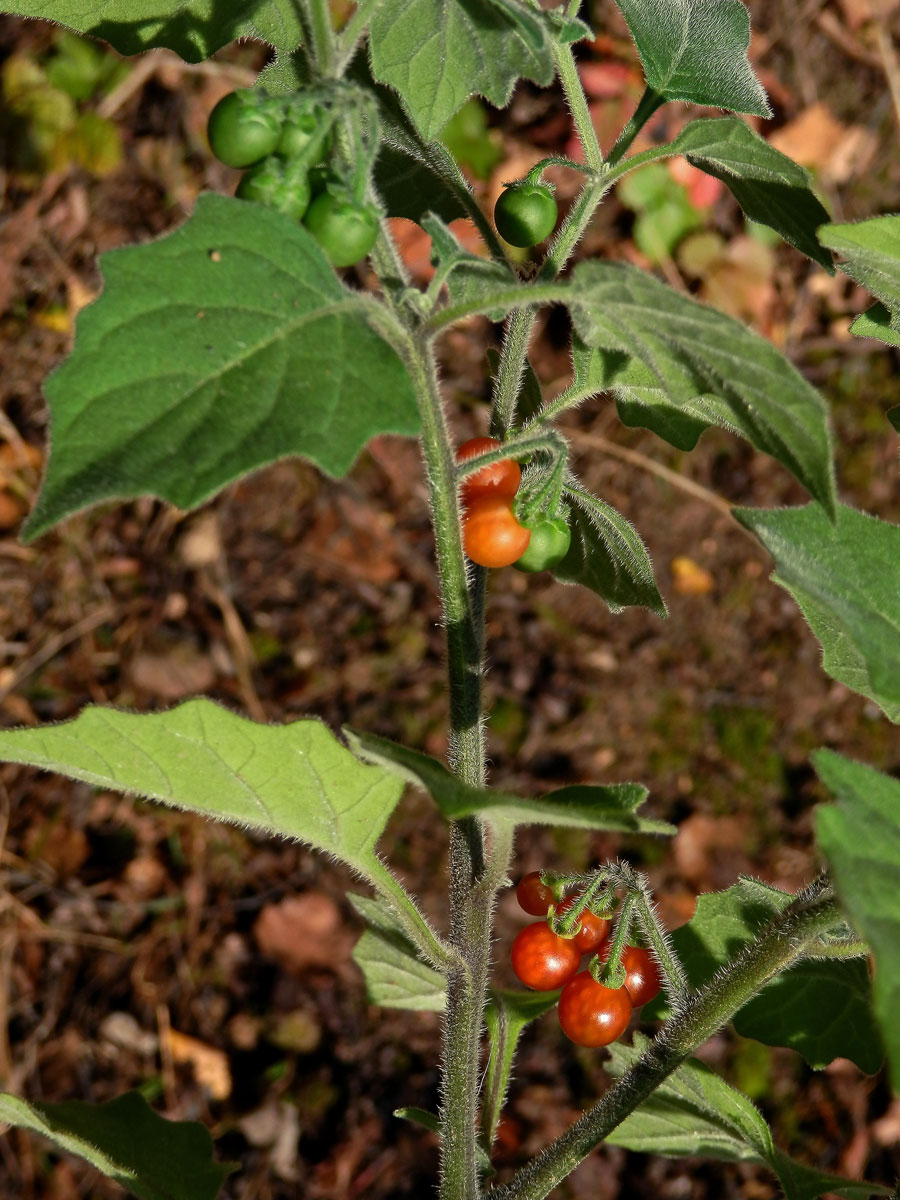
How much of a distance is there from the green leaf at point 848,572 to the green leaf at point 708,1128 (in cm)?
62

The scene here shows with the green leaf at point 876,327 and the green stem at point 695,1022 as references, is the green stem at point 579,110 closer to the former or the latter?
the green leaf at point 876,327

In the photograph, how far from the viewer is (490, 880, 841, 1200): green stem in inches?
50.3

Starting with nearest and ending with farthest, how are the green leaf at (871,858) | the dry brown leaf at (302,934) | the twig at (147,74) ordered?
the green leaf at (871,858) → the dry brown leaf at (302,934) → the twig at (147,74)

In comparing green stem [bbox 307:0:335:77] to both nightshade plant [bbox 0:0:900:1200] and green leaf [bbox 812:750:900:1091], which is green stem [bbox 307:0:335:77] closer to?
nightshade plant [bbox 0:0:900:1200]

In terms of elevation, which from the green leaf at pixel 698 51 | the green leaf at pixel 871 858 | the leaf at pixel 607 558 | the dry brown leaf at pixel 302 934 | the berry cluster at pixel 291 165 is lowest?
the dry brown leaf at pixel 302 934

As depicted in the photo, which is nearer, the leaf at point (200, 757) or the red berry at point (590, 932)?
the leaf at point (200, 757)

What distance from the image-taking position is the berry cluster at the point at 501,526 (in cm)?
138

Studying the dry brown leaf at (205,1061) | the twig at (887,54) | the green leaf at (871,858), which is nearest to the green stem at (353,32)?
the green leaf at (871,858)

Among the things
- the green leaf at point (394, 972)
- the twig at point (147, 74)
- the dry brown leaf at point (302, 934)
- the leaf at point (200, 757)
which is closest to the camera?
the leaf at point (200, 757)

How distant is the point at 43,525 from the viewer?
0.92 meters

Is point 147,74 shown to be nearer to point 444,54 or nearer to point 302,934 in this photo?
point 302,934

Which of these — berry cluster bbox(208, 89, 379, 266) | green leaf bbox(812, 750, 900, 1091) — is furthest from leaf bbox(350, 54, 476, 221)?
green leaf bbox(812, 750, 900, 1091)

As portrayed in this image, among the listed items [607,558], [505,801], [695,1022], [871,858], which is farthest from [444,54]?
[695,1022]

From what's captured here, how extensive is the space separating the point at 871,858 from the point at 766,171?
0.81 metres
